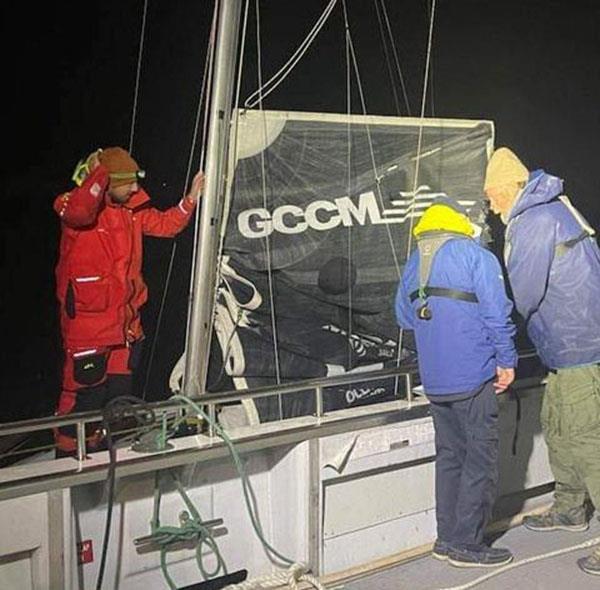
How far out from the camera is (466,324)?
2205 mm

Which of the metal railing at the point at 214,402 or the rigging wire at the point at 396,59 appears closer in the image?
the metal railing at the point at 214,402

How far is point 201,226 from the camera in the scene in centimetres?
243

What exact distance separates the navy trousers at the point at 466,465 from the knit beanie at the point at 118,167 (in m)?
1.15

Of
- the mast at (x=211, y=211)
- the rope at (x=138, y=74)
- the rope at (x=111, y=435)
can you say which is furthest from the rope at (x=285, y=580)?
the rope at (x=138, y=74)

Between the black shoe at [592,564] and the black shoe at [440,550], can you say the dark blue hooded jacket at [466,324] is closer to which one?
the black shoe at [440,550]

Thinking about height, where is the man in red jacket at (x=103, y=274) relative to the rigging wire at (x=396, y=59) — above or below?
below

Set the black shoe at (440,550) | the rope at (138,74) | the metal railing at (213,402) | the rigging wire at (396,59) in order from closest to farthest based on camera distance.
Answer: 1. the metal railing at (213,402)
2. the black shoe at (440,550)
3. the rope at (138,74)
4. the rigging wire at (396,59)

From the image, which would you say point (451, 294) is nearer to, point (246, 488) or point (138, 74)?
point (246, 488)

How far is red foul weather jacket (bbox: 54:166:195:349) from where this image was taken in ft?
8.34

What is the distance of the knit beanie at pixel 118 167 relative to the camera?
2.54m

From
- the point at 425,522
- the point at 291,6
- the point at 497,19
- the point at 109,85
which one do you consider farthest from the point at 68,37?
the point at 425,522

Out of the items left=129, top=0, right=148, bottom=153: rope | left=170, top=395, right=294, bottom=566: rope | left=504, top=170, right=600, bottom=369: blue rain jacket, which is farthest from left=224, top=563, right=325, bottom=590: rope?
left=129, top=0, right=148, bottom=153: rope

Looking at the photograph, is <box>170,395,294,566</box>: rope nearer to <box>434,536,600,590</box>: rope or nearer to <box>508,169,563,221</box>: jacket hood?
<box>434,536,600,590</box>: rope

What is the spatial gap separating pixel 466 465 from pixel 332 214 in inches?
36.1
